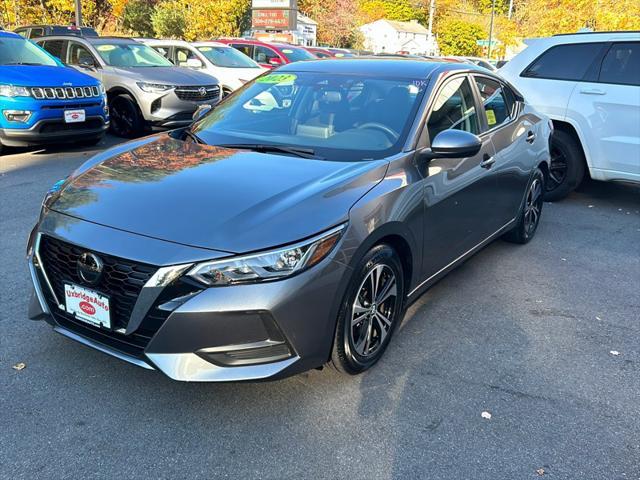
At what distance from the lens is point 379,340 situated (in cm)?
322

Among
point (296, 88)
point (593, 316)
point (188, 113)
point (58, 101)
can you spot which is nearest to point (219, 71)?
point (188, 113)

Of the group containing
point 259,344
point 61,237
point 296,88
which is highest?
point 296,88

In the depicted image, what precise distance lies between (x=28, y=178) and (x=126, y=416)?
519 cm

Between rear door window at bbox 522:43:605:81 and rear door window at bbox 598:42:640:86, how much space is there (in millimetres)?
157

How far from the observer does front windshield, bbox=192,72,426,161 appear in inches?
135

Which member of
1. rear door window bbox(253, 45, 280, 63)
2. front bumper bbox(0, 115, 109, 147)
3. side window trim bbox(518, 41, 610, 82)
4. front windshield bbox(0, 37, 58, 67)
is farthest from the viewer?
rear door window bbox(253, 45, 280, 63)

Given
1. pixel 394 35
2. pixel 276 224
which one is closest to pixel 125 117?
pixel 276 224

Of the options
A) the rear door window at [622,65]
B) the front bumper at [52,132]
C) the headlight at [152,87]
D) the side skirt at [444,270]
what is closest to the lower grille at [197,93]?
the headlight at [152,87]

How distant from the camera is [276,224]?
2555 mm

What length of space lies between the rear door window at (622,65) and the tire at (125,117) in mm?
6963

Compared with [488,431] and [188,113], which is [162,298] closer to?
[488,431]

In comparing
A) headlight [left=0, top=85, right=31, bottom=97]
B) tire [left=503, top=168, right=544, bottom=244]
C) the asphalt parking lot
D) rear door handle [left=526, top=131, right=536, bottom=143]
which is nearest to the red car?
headlight [left=0, top=85, right=31, bottom=97]

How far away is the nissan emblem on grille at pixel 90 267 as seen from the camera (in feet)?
8.29

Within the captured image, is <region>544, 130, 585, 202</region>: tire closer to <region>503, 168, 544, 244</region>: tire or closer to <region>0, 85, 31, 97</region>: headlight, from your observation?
<region>503, 168, 544, 244</region>: tire
